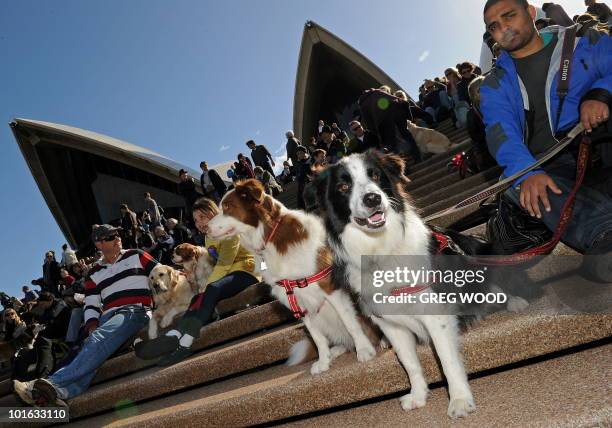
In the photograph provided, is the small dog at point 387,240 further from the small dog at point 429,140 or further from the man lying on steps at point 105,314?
the small dog at point 429,140

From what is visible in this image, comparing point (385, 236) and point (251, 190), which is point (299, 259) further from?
point (385, 236)

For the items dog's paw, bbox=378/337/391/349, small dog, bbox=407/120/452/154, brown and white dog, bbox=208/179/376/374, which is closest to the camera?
dog's paw, bbox=378/337/391/349

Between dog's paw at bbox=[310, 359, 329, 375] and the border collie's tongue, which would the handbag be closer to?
the border collie's tongue

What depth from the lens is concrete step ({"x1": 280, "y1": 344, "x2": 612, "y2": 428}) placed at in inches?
58.1

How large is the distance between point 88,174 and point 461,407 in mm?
35672

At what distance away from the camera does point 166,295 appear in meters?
5.44

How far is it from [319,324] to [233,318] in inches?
56.7

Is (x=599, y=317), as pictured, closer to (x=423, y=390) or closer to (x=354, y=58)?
(x=423, y=390)

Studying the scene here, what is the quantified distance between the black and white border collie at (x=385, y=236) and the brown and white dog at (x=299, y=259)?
1.78ft

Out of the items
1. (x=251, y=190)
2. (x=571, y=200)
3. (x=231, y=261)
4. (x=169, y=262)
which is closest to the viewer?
(x=571, y=200)

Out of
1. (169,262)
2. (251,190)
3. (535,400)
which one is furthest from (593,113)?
(169,262)

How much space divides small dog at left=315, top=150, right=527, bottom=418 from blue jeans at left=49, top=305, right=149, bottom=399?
128 inches

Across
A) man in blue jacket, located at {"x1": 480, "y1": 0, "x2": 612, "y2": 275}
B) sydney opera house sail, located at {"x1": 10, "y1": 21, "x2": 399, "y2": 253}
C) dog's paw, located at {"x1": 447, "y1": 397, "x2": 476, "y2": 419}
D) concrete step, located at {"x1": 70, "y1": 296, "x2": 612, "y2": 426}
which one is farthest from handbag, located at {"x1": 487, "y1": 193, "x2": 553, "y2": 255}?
sydney opera house sail, located at {"x1": 10, "y1": 21, "x2": 399, "y2": 253}

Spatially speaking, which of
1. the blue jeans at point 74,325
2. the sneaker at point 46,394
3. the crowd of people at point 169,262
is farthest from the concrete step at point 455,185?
the blue jeans at point 74,325
